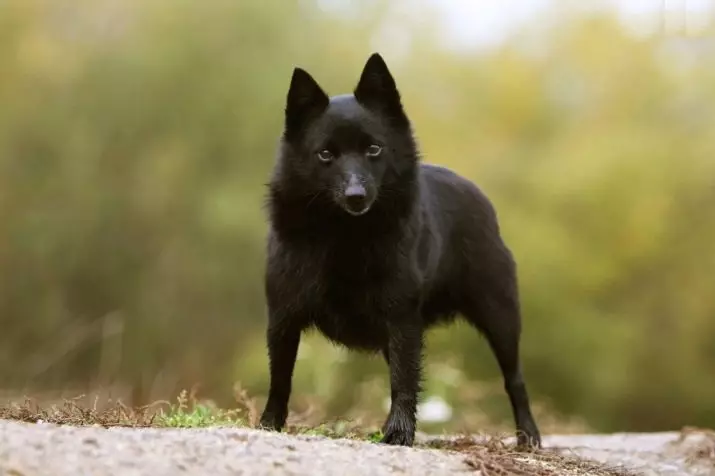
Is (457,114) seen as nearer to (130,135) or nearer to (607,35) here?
(607,35)

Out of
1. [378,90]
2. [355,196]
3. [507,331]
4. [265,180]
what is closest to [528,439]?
[507,331]

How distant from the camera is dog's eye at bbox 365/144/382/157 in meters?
4.13

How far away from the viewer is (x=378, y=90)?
4.28 m

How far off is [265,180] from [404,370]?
6.09 m

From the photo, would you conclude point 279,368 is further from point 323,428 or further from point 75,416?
point 75,416

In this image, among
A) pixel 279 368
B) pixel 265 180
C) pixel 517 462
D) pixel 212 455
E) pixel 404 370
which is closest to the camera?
pixel 212 455

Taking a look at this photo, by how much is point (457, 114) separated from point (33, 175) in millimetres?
4459

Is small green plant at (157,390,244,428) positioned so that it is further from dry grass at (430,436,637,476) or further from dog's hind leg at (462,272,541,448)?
dog's hind leg at (462,272,541,448)

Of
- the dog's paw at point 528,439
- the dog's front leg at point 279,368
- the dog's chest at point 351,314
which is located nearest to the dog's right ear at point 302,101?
the dog's chest at point 351,314

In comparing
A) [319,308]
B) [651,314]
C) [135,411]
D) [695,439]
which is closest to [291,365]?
[319,308]

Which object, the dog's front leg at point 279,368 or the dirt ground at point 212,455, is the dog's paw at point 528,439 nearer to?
the dirt ground at point 212,455

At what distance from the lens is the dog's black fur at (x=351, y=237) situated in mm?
4129

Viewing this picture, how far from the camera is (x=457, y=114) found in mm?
10453

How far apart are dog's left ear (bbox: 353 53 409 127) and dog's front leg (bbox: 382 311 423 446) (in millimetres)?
901
